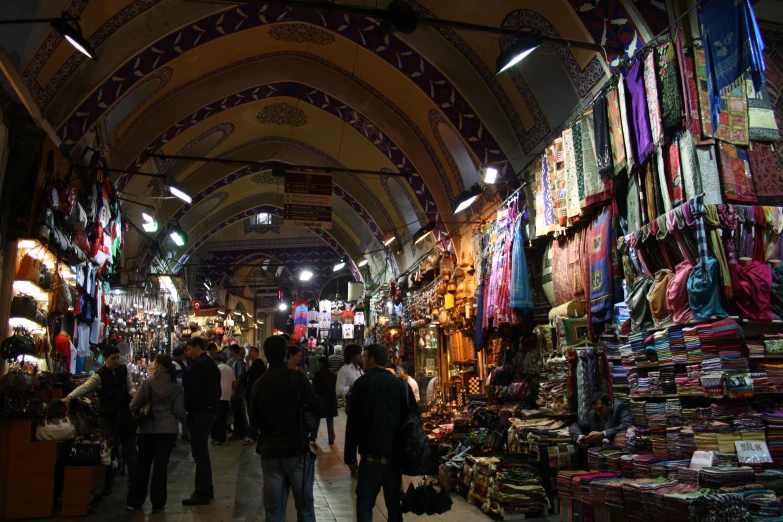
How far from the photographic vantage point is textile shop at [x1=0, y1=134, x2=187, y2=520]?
5.05 m

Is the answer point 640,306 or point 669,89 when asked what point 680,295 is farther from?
point 669,89

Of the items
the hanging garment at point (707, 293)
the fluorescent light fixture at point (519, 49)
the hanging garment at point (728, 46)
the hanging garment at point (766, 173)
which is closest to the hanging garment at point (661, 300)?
the hanging garment at point (707, 293)

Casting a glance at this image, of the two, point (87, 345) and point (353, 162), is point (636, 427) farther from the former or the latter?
point (353, 162)

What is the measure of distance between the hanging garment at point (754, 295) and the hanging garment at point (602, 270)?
4.31ft

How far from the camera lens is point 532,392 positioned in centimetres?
708

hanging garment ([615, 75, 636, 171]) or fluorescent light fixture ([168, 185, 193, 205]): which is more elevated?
fluorescent light fixture ([168, 185, 193, 205])

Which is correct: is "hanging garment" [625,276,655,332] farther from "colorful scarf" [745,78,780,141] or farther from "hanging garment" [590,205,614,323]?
"colorful scarf" [745,78,780,141]

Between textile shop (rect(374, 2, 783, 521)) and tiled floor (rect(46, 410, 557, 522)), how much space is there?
2.98 feet

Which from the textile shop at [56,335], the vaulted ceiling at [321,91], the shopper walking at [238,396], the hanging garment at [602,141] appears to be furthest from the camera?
the shopper walking at [238,396]

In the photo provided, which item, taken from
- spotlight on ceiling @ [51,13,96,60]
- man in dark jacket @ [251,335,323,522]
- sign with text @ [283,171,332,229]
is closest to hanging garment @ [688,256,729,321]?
man in dark jacket @ [251,335,323,522]

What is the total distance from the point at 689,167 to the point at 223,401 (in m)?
6.70

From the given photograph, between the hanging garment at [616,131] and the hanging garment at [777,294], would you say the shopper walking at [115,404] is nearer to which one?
the hanging garment at [616,131]

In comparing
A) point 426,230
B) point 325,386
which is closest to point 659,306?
point 325,386

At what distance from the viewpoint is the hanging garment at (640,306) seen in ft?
16.2
